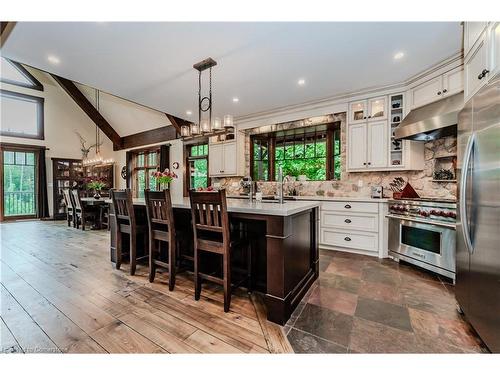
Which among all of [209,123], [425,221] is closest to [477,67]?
[425,221]

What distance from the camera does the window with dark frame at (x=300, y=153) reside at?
433 centimetres

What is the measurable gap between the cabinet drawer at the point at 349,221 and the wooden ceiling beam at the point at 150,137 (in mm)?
5398

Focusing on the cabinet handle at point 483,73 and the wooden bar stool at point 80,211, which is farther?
the wooden bar stool at point 80,211

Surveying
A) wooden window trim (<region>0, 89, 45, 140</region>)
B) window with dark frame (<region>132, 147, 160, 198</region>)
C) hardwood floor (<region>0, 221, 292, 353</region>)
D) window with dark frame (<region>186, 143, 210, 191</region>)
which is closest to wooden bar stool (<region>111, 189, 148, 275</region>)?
hardwood floor (<region>0, 221, 292, 353</region>)

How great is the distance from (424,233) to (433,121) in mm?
1405

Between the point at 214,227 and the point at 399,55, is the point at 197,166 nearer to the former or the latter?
the point at 214,227

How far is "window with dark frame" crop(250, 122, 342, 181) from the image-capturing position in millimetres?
4328

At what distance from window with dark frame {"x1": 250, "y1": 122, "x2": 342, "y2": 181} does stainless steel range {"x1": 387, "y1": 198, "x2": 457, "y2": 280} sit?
1.41 m

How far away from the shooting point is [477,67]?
171 centimetres

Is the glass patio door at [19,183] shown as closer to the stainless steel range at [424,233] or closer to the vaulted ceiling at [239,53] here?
the vaulted ceiling at [239,53]

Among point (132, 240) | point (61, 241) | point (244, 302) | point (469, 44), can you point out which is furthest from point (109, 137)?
point (469, 44)

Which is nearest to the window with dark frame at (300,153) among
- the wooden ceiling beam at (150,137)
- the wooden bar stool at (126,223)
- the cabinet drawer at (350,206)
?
the cabinet drawer at (350,206)
